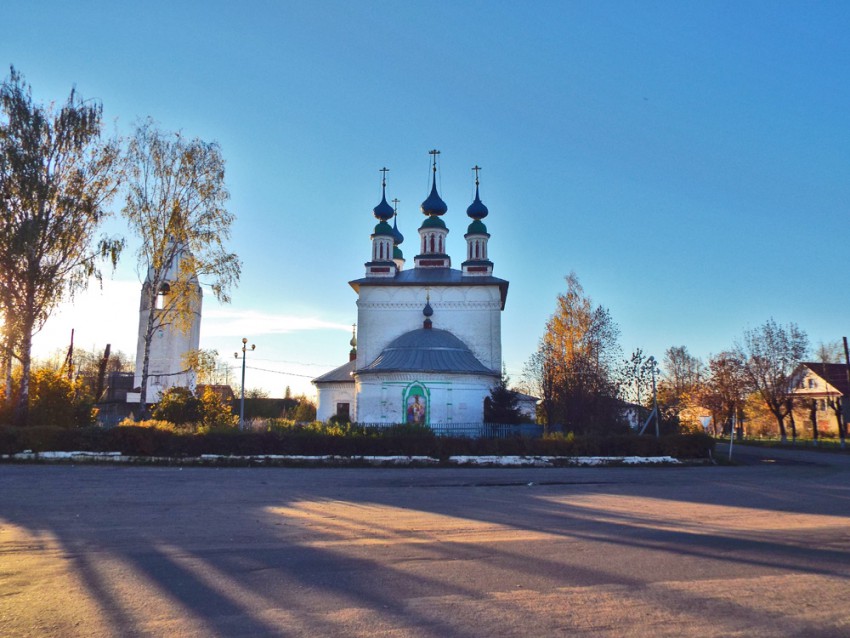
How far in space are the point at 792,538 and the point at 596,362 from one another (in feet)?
95.3

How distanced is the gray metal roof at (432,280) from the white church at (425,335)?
0.06 m

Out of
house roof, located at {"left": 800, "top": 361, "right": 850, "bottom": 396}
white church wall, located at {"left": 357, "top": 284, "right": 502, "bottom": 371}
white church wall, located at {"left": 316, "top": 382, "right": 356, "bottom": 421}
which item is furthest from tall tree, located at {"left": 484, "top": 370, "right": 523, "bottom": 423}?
house roof, located at {"left": 800, "top": 361, "right": 850, "bottom": 396}

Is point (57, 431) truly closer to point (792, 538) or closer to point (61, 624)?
point (61, 624)

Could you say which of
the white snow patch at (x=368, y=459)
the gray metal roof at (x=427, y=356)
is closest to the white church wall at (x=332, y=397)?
the gray metal roof at (x=427, y=356)

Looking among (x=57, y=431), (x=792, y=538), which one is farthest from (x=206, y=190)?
(x=792, y=538)

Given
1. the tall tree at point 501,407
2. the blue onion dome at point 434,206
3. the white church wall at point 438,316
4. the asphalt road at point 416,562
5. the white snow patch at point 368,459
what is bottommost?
the asphalt road at point 416,562

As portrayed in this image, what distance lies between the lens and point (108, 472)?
1619cm

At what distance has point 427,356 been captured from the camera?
104 ft

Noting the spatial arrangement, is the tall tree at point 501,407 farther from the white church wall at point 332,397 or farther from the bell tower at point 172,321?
the bell tower at point 172,321

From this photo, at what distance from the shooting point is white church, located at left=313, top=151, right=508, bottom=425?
30.2 meters

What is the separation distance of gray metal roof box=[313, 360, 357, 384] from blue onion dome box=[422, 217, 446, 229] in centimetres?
1035

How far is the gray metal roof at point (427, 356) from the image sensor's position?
100ft

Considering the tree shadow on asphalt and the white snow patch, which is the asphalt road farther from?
the white snow patch

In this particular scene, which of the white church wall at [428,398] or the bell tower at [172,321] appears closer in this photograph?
the bell tower at [172,321]
